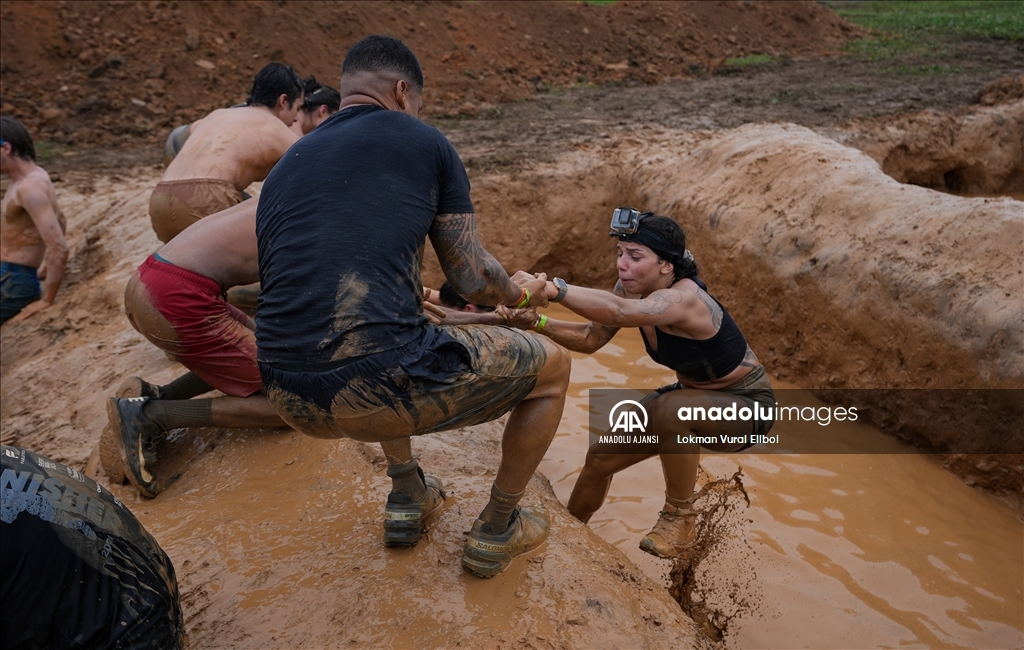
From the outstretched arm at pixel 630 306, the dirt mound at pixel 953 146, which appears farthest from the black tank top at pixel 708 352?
the dirt mound at pixel 953 146

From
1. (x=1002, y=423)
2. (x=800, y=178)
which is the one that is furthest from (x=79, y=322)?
(x=1002, y=423)

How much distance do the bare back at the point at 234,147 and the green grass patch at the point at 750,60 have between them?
10464mm

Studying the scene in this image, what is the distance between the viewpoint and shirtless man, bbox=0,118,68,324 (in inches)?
226

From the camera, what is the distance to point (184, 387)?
3.92 metres

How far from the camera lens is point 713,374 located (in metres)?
3.56

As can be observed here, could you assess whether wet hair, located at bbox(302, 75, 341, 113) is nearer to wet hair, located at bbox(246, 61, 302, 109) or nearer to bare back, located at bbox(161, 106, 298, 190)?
wet hair, located at bbox(246, 61, 302, 109)

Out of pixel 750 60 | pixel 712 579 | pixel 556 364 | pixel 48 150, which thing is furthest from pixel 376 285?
pixel 750 60

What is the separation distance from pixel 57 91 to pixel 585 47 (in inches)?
322

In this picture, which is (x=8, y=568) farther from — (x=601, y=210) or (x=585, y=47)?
(x=585, y=47)

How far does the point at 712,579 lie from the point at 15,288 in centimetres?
564

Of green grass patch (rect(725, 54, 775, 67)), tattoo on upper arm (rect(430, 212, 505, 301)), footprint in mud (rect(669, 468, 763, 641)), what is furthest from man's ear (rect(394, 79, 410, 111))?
green grass patch (rect(725, 54, 775, 67))

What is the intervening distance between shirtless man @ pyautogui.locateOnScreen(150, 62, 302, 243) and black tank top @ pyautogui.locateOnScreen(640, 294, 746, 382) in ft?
8.26

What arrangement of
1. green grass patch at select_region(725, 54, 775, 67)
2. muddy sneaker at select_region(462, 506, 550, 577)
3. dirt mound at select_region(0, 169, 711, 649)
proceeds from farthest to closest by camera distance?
green grass patch at select_region(725, 54, 775, 67) → muddy sneaker at select_region(462, 506, 550, 577) → dirt mound at select_region(0, 169, 711, 649)

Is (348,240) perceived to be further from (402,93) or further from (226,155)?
(226,155)
